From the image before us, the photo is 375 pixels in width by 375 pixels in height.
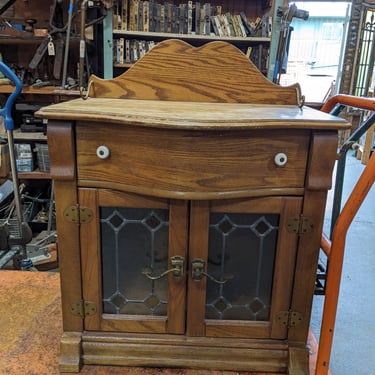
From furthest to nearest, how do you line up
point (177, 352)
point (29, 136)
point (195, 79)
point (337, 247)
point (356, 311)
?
point (29, 136) < point (356, 311) < point (195, 79) < point (177, 352) < point (337, 247)

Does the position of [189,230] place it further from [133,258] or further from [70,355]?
[70,355]

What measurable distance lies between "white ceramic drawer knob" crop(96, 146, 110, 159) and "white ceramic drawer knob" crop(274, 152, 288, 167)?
44 centimetres

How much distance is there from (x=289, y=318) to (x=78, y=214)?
2.24 feet

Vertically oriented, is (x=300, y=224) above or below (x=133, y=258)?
above

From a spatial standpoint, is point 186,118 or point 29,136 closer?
point 186,118

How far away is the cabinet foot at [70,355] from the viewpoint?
3.53ft

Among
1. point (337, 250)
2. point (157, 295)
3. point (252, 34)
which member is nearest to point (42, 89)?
point (252, 34)

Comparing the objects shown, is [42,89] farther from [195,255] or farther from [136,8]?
[195,255]

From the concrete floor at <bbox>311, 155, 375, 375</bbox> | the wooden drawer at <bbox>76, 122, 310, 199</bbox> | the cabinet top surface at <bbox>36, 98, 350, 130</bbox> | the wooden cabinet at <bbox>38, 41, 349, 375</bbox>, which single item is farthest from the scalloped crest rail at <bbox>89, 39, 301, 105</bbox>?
the concrete floor at <bbox>311, 155, 375, 375</bbox>

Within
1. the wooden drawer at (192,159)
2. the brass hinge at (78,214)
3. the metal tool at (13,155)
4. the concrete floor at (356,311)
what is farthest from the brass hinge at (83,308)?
the concrete floor at (356,311)

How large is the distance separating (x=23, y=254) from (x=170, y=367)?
50.4 inches

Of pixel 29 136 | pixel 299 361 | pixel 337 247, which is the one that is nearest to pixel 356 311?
pixel 299 361

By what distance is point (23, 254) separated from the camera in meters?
2.04

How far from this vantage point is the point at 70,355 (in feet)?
3.55
